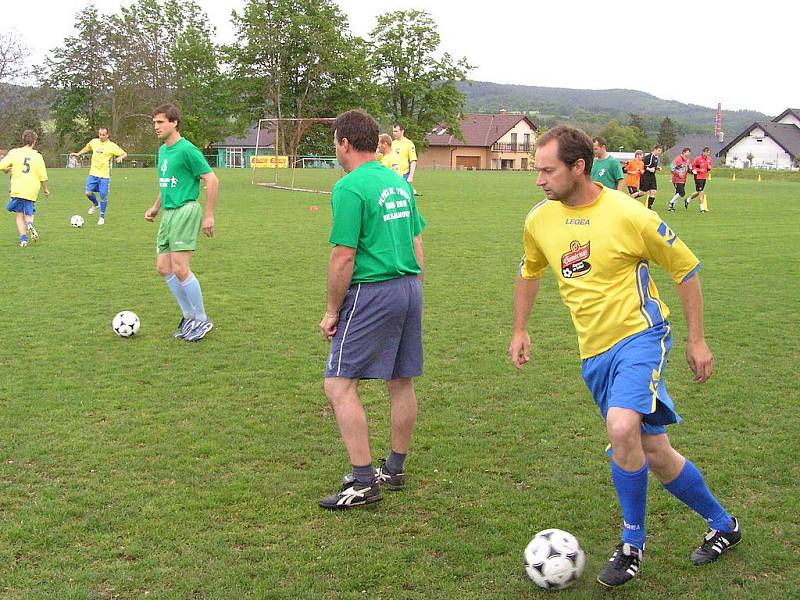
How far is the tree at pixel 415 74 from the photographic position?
7325 centimetres

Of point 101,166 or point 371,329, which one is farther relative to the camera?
point 101,166

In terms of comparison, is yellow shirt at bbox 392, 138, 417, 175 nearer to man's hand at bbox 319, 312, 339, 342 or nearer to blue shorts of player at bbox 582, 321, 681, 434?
man's hand at bbox 319, 312, 339, 342

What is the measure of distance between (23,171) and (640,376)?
42.1 feet

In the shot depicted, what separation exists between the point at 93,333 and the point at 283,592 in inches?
213

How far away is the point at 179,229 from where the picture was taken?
7723 mm

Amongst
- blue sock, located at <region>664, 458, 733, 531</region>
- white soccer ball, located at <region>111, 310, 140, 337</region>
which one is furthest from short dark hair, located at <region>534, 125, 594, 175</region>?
white soccer ball, located at <region>111, 310, 140, 337</region>

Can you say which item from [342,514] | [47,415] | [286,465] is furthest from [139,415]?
[342,514]

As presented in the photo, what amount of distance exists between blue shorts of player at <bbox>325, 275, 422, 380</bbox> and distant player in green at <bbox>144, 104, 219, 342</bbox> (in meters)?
3.65

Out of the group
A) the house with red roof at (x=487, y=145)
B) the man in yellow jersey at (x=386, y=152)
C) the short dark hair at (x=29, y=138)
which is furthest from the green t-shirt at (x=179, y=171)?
the house with red roof at (x=487, y=145)

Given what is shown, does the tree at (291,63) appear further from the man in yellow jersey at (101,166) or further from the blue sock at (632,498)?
the blue sock at (632,498)

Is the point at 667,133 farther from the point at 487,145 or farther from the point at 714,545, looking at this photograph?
the point at 714,545

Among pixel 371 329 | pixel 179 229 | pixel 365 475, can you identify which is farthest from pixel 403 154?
pixel 365 475

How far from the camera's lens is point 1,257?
1284 centimetres

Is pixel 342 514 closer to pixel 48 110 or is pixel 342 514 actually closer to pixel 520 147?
pixel 48 110
